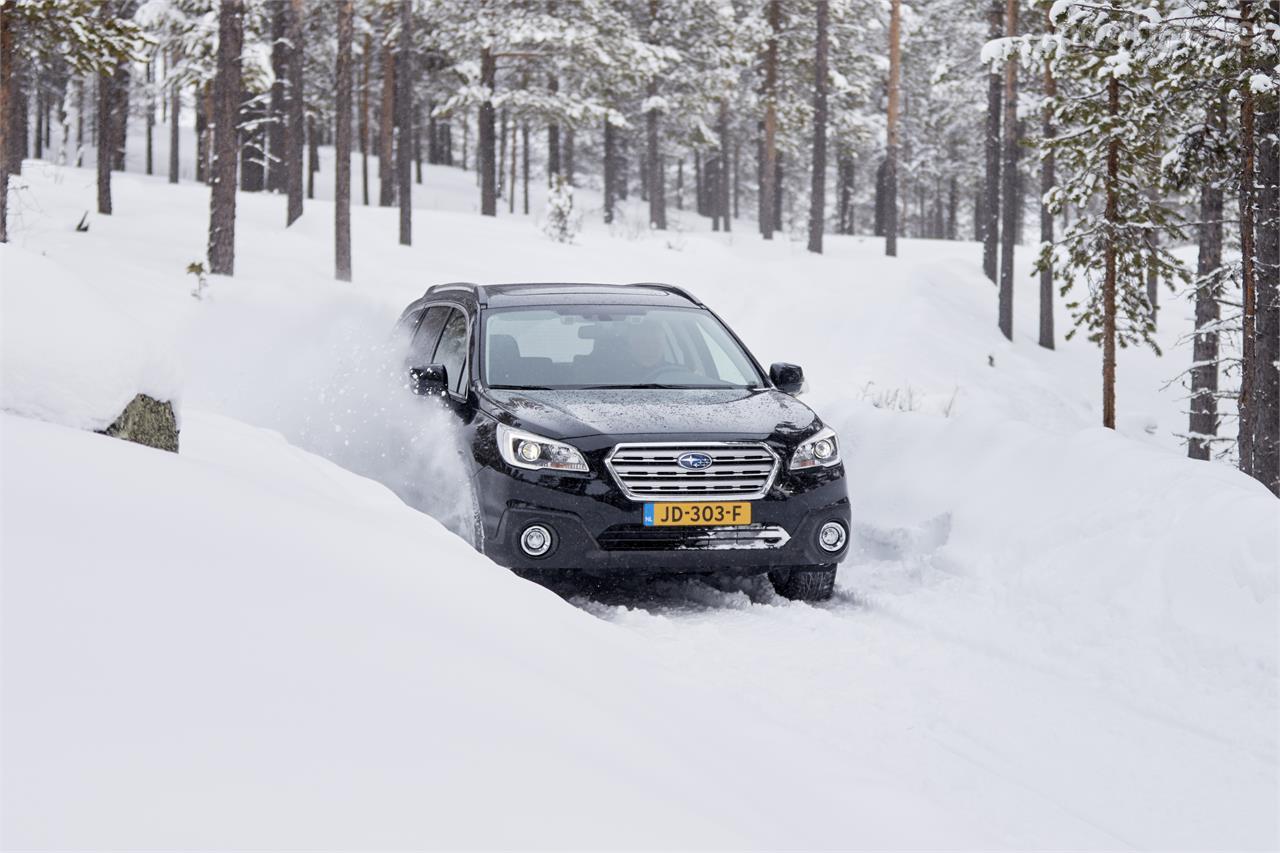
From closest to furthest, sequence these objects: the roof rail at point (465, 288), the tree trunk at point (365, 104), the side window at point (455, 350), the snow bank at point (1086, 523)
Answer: the snow bank at point (1086, 523) → the side window at point (455, 350) → the roof rail at point (465, 288) → the tree trunk at point (365, 104)

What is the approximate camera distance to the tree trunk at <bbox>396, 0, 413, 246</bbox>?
2775 cm

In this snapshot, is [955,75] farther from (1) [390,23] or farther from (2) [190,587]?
(2) [190,587]

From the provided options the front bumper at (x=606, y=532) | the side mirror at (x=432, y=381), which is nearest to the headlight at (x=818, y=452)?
the front bumper at (x=606, y=532)

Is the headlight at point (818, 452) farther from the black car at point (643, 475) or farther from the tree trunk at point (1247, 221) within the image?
the tree trunk at point (1247, 221)

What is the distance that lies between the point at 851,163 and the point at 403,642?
58.7 meters

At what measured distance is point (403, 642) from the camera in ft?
10.7

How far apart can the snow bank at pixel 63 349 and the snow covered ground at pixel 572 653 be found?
0.04 feet

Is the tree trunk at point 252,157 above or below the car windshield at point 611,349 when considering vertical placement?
above

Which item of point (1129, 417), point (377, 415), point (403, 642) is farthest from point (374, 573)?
point (1129, 417)

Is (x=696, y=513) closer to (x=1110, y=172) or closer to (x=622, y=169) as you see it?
(x=1110, y=172)

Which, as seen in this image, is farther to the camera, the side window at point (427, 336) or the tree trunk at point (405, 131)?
the tree trunk at point (405, 131)

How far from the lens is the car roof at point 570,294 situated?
28.4 feet

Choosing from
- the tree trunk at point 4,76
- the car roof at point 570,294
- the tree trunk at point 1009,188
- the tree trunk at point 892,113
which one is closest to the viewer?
the car roof at point 570,294

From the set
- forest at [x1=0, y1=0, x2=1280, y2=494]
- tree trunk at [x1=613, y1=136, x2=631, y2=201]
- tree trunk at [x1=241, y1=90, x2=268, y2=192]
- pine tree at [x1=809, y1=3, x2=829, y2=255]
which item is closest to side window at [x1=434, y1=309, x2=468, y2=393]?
forest at [x1=0, y1=0, x2=1280, y2=494]
